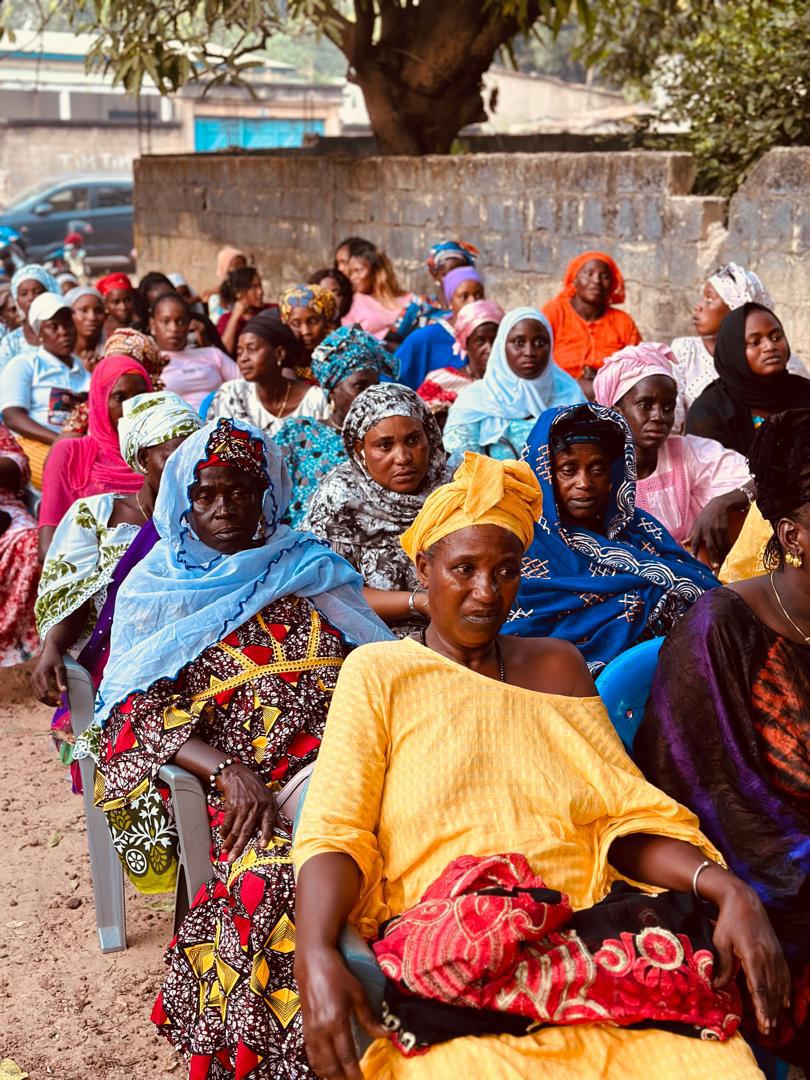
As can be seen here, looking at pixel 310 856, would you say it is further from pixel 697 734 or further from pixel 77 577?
pixel 77 577

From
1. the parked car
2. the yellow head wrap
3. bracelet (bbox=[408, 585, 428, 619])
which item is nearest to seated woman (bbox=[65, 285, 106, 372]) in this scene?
bracelet (bbox=[408, 585, 428, 619])

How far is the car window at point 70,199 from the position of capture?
24.2 metres

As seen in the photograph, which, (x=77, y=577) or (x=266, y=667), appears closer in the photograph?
(x=266, y=667)

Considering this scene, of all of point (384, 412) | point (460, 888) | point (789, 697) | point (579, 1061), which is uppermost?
point (384, 412)

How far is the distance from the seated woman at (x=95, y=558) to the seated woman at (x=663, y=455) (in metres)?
1.55

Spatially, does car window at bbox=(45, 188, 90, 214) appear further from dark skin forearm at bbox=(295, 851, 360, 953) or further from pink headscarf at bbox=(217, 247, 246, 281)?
dark skin forearm at bbox=(295, 851, 360, 953)

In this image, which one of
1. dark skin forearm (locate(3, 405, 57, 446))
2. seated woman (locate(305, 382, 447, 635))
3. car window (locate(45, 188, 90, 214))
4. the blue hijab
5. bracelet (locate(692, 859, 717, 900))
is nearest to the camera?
bracelet (locate(692, 859, 717, 900))

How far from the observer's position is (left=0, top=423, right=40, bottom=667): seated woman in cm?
593

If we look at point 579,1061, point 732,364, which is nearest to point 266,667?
point 579,1061

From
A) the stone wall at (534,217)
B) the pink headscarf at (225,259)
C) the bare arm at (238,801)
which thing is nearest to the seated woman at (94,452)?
the bare arm at (238,801)

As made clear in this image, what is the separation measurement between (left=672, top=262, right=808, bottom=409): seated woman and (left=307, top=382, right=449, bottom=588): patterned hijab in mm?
2239

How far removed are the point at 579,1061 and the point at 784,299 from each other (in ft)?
19.0

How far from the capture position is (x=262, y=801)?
3.13 m


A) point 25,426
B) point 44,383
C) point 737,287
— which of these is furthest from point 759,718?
point 44,383
